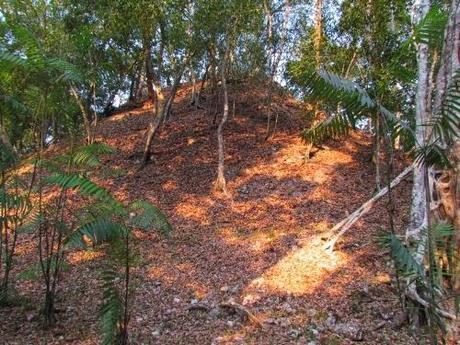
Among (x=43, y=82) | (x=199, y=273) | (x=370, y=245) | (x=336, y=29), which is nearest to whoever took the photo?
(x=43, y=82)

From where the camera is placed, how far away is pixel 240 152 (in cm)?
1473

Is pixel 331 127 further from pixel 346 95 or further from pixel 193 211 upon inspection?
pixel 193 211

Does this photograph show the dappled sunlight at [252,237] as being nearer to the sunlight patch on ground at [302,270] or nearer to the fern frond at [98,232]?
the sunlight patch on ground at [302,270]

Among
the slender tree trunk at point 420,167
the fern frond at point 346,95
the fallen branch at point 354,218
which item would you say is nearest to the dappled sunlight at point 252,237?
the fallen branch at point 354,218

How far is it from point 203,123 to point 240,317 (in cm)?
1233

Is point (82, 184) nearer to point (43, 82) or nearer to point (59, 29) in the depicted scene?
point (43, 82)

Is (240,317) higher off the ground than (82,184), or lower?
lower

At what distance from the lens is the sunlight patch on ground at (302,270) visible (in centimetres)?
673

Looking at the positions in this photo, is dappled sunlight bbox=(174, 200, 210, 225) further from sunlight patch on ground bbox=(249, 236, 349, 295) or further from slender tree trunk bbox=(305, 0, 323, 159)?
slender tree trunk bbox=(305, 0, 323, 159)

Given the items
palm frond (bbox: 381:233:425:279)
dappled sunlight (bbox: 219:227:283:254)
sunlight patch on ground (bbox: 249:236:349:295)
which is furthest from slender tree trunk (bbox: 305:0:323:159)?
palm frond (bbox: 381:233:425:279)

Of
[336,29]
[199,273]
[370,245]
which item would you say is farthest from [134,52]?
[370,245]

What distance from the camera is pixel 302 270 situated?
7.25 metres

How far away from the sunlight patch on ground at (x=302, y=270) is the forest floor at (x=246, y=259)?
2 cm

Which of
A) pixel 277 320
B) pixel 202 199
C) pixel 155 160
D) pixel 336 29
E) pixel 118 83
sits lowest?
pixel 277 320
